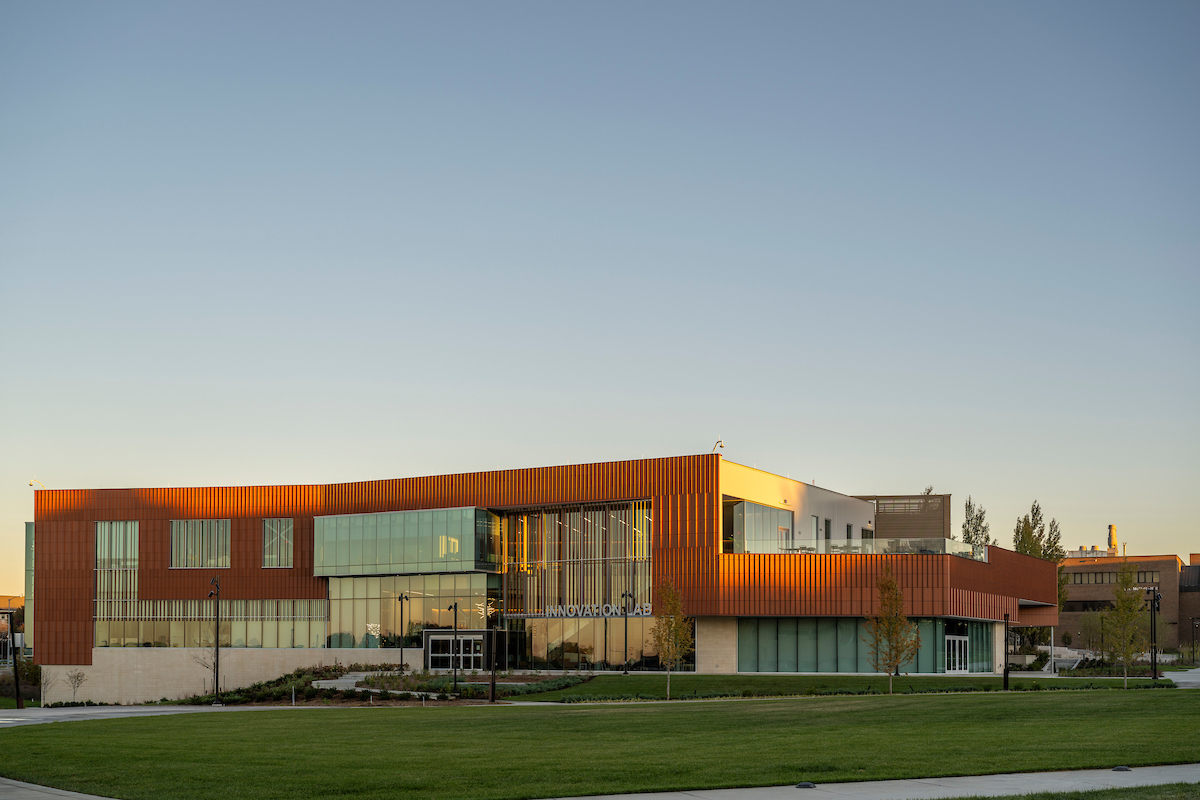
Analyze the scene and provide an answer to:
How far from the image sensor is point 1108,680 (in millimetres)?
59594

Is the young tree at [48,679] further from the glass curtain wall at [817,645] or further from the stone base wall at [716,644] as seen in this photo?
the glass curtain wall at [817,645]

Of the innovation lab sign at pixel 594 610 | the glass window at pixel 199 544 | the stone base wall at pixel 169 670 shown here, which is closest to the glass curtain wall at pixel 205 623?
the stone base wall at pixel 169 670

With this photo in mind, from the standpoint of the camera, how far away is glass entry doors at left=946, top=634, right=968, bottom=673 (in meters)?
66.2

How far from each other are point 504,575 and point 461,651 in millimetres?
5134

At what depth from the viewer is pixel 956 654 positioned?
6725 centimetres

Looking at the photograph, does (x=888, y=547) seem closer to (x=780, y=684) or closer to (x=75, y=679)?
(x=780, y=684)

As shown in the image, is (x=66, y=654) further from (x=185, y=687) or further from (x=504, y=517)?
(x=504, y=517)

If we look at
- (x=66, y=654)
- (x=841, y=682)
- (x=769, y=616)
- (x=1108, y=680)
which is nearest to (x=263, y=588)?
(x=66, y=654)

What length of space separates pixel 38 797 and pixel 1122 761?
14617mm

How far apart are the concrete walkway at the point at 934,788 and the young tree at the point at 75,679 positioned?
69989mm

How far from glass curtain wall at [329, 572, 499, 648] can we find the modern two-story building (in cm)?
13

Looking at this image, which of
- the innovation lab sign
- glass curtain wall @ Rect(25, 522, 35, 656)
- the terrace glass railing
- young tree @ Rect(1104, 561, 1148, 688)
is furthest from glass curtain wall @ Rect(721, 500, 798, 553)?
glass curtain wall @ Rect(25, 522, 35, 656)

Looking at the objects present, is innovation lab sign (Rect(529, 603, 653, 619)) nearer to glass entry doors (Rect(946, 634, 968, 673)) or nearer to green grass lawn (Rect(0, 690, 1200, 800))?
glass entry doors (Rect(946, 634, 968, 673))

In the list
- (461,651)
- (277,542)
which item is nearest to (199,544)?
(277,542)
